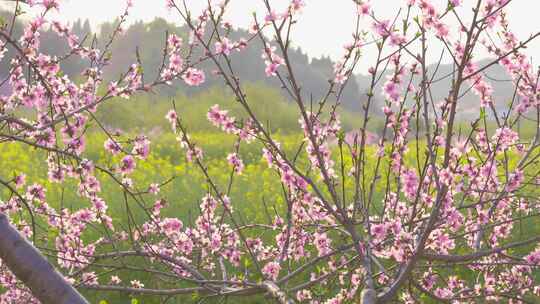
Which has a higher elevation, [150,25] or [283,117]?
[150,25]

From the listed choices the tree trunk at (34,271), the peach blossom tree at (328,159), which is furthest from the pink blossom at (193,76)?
the tree trunk at (34,271)

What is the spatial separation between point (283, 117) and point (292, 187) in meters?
22.0

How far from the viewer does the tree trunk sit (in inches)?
66.7

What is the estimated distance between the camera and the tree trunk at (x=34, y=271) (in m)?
1.69

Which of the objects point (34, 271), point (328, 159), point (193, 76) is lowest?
point (34, 271)

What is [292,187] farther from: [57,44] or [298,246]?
[57,44]

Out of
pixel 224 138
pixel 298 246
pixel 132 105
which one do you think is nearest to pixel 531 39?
pixel 298 246

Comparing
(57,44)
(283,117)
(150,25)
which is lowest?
(283,117)

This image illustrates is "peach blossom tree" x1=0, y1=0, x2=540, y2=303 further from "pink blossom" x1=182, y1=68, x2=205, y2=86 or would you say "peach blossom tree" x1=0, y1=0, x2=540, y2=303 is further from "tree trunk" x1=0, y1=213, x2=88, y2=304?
"tree trunk" x1=0, y1=213, x2=88, y2=304

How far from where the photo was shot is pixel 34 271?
1.74 metres

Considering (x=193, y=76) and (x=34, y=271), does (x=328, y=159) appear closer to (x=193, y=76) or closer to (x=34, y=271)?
(x=193, y=76)

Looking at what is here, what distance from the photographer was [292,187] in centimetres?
411

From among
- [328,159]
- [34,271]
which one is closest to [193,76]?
[328,159]

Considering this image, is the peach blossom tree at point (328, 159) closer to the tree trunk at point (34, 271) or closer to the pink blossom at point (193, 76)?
the pink blossom at point (193, 76)
